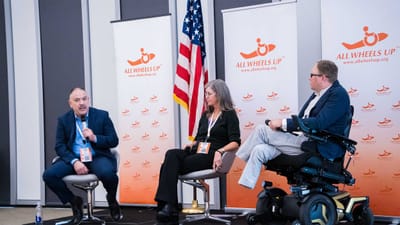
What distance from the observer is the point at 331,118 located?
166 inches

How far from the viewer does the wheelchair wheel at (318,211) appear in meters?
4.07

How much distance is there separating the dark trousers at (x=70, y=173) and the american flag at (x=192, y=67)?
1.01 m

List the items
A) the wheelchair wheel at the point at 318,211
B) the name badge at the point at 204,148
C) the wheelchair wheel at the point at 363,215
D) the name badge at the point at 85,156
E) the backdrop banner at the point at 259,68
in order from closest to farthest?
the wheelchair wheel at the point at 318,211, the wheelchair wheel at the point at 363,215, the name badge at the point at 204,148, the name badge at the point at 85,156, the backdrop banner at the point at 259,68

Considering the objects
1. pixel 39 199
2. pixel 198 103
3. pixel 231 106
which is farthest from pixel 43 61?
pixel 231 106

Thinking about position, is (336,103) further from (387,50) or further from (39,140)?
(39,140)

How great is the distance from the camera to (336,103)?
13.9ft

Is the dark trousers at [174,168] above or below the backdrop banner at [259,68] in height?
below

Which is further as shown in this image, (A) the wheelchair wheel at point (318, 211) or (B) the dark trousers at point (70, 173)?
(B) the dark trousers at point (70, 173)

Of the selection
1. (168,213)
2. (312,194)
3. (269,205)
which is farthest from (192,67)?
(312,194)

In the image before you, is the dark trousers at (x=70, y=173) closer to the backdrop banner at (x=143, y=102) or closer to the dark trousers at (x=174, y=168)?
the dark trousers at (x=174, y=168)

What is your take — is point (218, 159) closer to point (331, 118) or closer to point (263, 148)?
point (263, 148)

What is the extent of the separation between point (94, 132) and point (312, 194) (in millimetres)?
2186

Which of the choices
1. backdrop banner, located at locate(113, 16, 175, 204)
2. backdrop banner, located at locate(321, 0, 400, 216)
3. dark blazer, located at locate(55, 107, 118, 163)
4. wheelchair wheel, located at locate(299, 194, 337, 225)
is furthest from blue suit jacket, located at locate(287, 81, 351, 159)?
backdrop banner, located at locate(113, 16, 175, 204)

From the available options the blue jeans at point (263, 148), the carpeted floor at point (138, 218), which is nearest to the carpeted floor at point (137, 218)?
the carpeted floor at point (138, 218)
